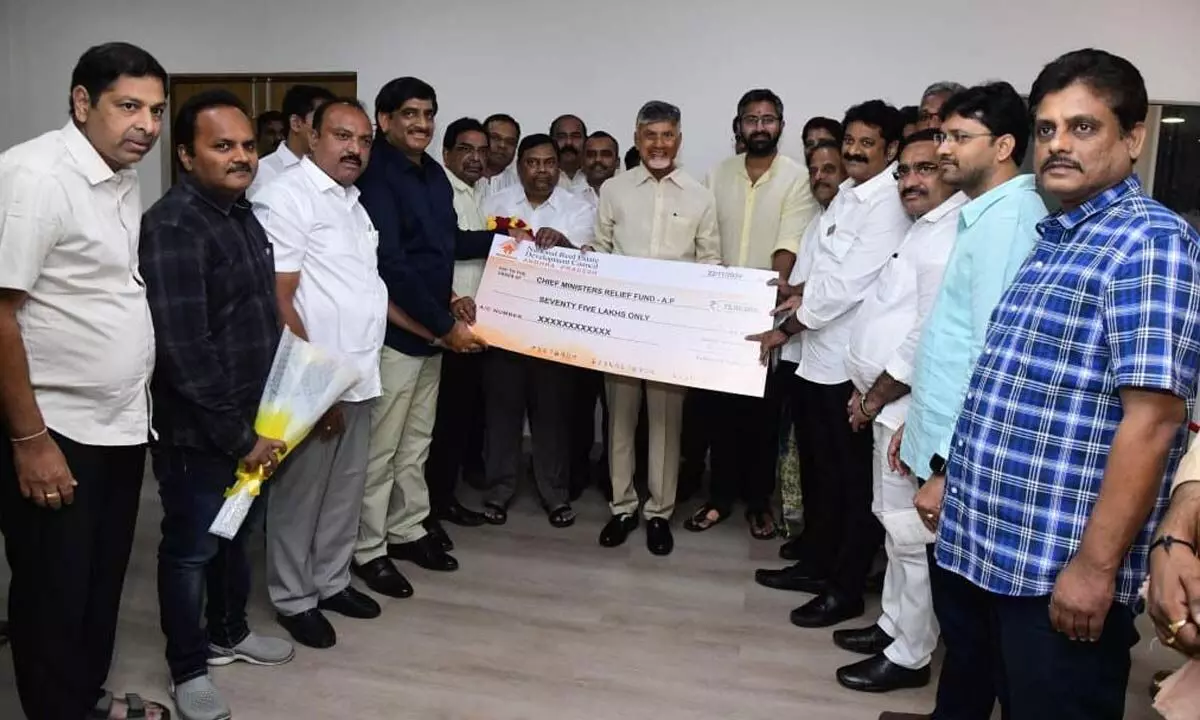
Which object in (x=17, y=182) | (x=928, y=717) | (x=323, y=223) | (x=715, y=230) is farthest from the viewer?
(x=715, y=230)

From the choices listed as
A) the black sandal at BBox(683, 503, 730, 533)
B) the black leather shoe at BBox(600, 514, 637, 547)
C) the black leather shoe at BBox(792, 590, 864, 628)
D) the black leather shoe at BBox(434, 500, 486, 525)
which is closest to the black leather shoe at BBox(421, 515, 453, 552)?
the black leather shoe at BBox(434, 500, 486, 525)

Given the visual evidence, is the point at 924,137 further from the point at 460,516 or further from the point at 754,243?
the point at 460,516

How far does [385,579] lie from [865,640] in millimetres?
1633

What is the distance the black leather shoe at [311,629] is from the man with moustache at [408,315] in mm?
346

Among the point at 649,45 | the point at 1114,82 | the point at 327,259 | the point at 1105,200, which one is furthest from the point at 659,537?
the point at 649,45

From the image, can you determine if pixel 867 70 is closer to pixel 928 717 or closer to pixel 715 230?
pixel 715 230

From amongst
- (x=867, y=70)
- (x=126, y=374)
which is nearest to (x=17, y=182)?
(x=126, y=374)

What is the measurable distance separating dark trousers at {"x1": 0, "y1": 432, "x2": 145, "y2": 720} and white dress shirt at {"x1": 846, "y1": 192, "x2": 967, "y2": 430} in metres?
1.92

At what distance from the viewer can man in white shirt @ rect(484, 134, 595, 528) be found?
3740 mm

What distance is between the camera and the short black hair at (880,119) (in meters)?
2.92

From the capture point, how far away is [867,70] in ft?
15.7

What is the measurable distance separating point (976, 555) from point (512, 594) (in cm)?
190

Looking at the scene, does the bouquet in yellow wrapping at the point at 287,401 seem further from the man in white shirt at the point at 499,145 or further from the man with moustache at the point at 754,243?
the man in white shirt at the point at 499,145

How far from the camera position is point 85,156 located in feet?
5.88
